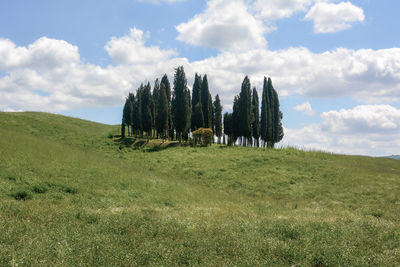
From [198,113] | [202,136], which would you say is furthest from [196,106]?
[202,136]

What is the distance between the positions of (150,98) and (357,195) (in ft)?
151

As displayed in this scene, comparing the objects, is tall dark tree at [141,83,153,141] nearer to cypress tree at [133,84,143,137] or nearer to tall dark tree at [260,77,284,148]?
cypress tree at [133,84,143,137]

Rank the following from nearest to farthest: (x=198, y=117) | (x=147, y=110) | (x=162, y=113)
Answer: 1. (x=162, y=113)
2. (x=147, y=110)
3. (x=198, y=117)

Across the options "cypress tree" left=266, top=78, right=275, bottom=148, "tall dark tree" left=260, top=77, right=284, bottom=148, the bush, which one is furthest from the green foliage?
"cypress tree" left=266, top=78, right=275, bottom=148

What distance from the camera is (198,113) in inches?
2378

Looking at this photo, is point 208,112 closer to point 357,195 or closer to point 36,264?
point 357,195

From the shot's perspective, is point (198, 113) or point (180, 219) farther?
point (198, 113)

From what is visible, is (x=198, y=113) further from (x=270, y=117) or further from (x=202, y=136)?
(x=270, y=117)

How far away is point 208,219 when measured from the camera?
11969 mm

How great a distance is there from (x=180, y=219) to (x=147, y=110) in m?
49.3

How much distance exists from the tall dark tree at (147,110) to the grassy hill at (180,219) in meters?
32.4

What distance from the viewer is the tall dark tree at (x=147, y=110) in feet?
192

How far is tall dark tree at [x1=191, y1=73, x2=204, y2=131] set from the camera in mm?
60094

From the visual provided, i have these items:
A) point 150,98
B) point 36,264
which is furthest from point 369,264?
point 150,98
